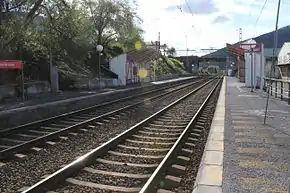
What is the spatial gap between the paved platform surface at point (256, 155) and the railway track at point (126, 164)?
1.05 m

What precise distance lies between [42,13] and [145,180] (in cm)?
2312

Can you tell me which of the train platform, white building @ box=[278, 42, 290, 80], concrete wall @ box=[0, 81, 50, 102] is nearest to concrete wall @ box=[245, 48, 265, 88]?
white building @ box=[278, 42, 290, 80]

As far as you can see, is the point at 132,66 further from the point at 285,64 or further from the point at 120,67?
the point at 285,64

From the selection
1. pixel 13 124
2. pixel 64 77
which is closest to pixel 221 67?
pixel 64 77

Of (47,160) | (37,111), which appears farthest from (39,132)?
(37,111)

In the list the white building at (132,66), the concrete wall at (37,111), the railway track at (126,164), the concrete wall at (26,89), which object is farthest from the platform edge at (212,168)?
the white building at (132,66)

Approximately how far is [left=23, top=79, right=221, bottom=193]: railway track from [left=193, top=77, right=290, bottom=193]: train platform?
2.26ft

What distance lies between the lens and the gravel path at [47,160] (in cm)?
671

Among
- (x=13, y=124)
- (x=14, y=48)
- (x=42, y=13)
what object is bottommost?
(x=13, y=124)

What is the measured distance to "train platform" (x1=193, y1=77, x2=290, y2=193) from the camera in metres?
5.85

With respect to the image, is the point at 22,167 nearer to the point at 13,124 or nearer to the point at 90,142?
the point at 90,142

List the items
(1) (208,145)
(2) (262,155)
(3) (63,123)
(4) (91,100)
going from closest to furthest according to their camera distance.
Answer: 1. (2) (262,155)
2. (1) (208,145)
3. (3) (63,123)
4. (4) (91,100)

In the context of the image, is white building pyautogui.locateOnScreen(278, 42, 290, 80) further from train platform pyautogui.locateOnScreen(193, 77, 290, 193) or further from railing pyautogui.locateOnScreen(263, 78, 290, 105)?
train platform pyautogui.locateOnScreen(193, 77, 290, 193)

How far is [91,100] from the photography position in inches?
953
